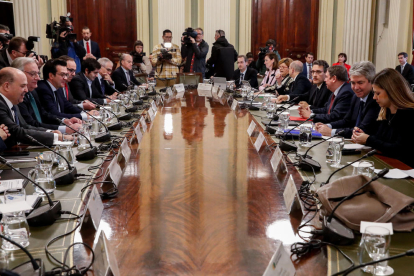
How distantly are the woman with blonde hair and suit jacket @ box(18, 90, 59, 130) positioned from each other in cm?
229

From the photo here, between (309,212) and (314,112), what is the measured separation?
2770mm

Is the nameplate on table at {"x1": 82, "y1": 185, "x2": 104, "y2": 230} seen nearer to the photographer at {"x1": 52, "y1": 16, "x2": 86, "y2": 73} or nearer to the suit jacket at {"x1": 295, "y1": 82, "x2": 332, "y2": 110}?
the suit jacket at {"x1": 295, "y1": 82, "x2": 332, "y2": 110}

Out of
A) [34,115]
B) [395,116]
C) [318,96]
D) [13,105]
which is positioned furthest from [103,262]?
[318,96]

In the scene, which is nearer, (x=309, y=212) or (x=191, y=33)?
(x=309, y=212)

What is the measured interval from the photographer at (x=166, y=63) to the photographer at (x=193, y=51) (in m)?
0.22

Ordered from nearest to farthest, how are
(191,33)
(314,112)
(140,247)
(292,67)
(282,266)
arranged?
(282,266), (140,247), (314,112), (292,67), (191,33)

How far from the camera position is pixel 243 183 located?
1976 millimetres

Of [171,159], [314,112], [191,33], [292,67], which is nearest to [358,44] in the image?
[191,33]

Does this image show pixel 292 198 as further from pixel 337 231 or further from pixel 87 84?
pixel 87 84

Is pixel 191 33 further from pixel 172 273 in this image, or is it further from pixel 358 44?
pixel 172 273

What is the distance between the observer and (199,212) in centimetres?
164

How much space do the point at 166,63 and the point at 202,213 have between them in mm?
5826

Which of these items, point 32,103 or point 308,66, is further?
point 308,66

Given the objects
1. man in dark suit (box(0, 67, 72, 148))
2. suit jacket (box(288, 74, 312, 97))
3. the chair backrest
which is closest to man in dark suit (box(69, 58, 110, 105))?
the chair backrest
